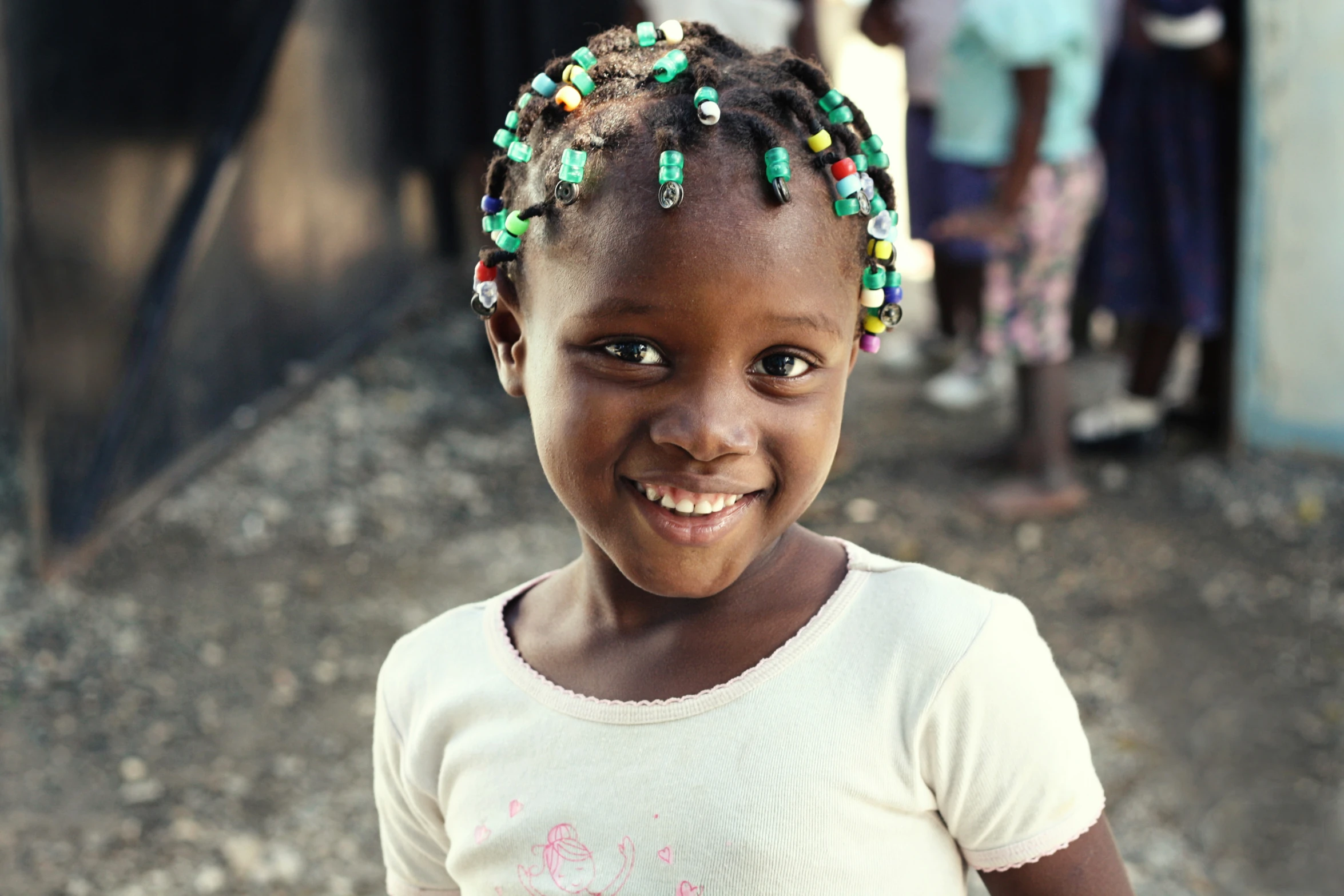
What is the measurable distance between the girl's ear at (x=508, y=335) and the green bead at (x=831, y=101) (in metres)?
0.34

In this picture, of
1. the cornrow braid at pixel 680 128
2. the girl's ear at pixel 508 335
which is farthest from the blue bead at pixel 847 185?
the girl's ear at pixel 508 335

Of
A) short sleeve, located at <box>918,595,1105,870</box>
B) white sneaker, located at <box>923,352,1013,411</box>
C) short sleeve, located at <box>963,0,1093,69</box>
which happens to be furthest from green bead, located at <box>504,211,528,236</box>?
white sneaker, located at <box>923,352,1013,411</box>

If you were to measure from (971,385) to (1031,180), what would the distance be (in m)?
1.46

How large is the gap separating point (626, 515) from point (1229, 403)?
13.0 feet

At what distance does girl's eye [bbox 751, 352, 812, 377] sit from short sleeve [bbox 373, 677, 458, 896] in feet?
1.83

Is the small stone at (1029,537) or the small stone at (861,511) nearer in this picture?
the small stone at (1029,537)

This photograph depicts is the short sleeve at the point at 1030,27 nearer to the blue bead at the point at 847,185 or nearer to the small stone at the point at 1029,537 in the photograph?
the small stone at the point at 1029,537

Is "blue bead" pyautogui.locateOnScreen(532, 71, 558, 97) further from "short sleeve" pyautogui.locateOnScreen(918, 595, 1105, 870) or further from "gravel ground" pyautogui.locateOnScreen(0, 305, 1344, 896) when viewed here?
"gravel ground" pyautogui.locateOnScreen(0, 305, 1344, 896)

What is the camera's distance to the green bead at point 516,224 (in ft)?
4.08

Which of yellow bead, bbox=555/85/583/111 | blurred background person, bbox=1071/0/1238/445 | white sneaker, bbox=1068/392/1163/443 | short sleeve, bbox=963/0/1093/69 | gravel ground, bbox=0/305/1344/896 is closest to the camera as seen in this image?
yellow bead, bbox=555/85/583/111

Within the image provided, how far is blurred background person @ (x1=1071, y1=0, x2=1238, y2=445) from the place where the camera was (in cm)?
429

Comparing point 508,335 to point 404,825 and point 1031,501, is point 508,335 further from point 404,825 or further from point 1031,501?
point 1031,501

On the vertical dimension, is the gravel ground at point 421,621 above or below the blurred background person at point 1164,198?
below

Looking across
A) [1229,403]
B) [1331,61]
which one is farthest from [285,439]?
[1331,61]
